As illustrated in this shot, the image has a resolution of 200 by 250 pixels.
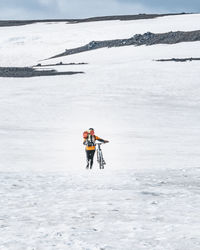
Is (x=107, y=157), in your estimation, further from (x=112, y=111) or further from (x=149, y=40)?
(x=149, y=40)

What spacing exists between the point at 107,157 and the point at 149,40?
147ft

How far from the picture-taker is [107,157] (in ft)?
66.0

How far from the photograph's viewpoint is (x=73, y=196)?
38.5 ft

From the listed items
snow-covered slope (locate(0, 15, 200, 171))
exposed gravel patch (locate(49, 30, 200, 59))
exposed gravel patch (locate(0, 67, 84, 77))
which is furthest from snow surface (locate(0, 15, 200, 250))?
exposed gravel patch (locate(49, 30, 200, 59))

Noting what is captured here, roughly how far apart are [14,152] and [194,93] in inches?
788

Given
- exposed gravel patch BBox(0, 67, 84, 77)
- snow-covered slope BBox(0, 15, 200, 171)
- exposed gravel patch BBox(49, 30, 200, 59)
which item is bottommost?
snow-covered slope BBox(0, 15, 200, 171)

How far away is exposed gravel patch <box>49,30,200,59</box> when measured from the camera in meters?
61.4

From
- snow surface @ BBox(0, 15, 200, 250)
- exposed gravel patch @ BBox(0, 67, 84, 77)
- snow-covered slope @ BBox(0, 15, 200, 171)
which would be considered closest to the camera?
snow surface @ BBox(0, 15, 200, 250)

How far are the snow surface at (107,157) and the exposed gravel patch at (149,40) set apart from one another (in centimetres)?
426

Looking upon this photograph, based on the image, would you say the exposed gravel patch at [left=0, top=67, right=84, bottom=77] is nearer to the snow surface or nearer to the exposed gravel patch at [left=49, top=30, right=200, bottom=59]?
the snow surface

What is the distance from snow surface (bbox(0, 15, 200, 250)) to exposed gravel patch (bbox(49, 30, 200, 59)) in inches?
168

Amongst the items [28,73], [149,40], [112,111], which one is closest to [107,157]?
[112,111]

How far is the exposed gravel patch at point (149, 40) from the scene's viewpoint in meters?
61.4

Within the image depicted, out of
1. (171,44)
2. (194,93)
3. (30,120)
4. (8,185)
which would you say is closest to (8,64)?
(171,44)
